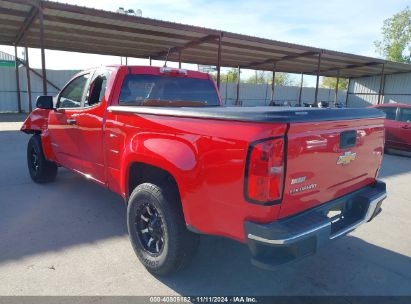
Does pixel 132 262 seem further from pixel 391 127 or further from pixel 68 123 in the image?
pixel 391 127

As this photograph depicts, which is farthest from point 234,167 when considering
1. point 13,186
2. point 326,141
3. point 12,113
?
point 12,113

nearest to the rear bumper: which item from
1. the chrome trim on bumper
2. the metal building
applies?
the chrome trim on bumper

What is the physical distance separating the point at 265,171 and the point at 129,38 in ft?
48.0

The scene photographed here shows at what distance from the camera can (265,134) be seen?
1.92m

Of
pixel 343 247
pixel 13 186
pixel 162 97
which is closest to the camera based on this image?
pixel 343 247

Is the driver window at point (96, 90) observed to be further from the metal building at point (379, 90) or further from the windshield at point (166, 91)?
the metal building at point (379, 90)

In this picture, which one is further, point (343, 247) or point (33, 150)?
point (33, 150)

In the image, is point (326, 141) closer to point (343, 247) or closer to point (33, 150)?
point (343, 247)

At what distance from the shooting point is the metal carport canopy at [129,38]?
1116 centimetres

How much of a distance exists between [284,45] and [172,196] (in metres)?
14.5

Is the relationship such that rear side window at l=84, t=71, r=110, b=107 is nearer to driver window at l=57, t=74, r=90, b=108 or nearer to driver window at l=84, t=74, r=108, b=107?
driver window at l=84, t=74, r=108, b=107

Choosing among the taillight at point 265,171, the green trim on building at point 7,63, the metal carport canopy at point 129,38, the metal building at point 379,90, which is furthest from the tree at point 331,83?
the taillight at point 265,171

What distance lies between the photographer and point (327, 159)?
91.4 inches

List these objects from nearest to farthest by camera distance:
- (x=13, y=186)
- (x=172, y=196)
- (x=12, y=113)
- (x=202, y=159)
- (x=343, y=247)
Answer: (x=202, y=159) → (x=172, y=196) → (x=343, y=247) → (x=13, y=186) → (x=12, y=113)
